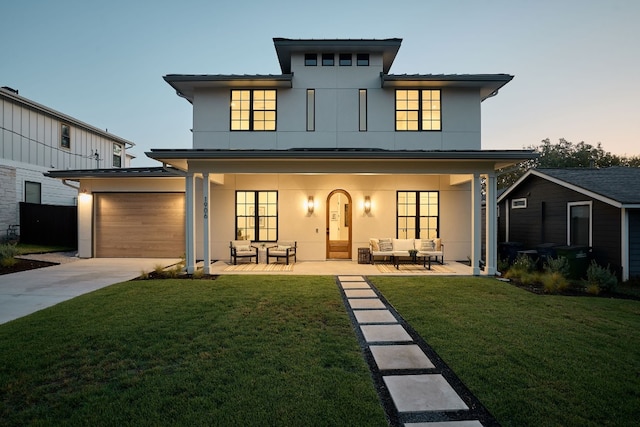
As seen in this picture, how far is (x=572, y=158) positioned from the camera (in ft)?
94.8

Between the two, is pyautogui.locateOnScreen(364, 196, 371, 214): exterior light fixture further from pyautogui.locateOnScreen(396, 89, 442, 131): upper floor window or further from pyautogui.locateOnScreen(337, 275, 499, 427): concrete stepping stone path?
pyautogui.locateOnScreen(337, 275, 499, 427): concrete stepping stone path

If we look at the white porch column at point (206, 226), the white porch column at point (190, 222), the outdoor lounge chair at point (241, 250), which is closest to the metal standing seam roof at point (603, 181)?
the outdoor lounge chair at point (241, 250)

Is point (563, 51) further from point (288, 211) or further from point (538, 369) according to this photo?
point (538, 369)

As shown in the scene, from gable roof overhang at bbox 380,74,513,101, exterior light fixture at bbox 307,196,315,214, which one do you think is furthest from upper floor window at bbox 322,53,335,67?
exterior light fixture at bbox 307,196,315,214

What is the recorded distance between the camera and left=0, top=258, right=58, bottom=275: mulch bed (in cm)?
861

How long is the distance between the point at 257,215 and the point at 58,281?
18.1ft

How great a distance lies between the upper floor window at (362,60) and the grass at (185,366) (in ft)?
29.3

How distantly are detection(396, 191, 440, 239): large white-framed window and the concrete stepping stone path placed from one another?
19.7 ft

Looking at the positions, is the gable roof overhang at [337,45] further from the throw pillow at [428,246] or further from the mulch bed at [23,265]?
the mulch bed at [23,265]

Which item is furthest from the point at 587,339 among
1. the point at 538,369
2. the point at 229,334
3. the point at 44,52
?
the point at 44,52

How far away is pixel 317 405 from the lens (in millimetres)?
2480

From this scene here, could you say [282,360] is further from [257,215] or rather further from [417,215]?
[417,215]

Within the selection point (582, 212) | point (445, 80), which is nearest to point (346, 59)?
point (445, 80)

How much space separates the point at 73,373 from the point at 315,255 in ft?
25.8
